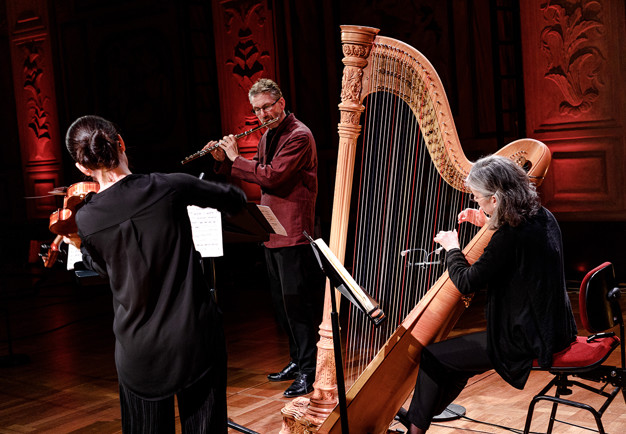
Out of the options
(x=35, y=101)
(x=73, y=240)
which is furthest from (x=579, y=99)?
(x=35, y=101)

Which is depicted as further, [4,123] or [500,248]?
[4,123]

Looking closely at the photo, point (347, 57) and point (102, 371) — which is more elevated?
point (347, 57)

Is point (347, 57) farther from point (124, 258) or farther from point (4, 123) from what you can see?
point (4, 123)

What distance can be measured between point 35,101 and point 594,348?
8201 millimetres

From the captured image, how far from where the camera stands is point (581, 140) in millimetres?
5465

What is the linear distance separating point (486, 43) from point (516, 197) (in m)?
3.75

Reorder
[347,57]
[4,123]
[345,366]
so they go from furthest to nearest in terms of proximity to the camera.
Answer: [4,123], [345,366], [347,57]

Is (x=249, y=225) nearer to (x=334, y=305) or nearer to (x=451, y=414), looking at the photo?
(x=334, y=305)

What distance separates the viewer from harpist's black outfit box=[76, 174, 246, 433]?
195cm

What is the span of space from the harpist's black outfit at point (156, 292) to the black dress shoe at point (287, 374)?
174 centimetres

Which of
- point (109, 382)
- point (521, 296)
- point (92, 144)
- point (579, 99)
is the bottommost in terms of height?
point (109, 382)

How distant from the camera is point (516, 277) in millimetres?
2283

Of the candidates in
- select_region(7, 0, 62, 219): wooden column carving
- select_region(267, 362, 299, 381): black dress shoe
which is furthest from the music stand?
select_region(7, 0, 62, 219): wooden column carving

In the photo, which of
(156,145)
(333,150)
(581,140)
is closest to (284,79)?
(333,150)
